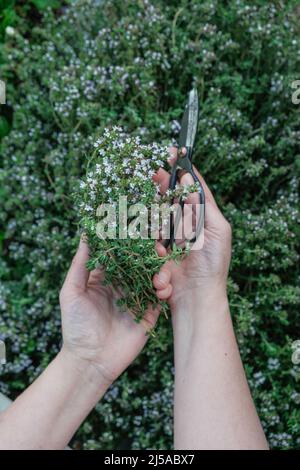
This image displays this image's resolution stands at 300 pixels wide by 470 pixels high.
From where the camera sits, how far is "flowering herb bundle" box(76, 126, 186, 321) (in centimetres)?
152

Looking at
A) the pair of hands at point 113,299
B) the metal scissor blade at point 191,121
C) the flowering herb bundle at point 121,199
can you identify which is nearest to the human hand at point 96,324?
the pair of hands at point 113,299

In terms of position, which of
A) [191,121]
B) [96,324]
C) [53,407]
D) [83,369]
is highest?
[191,121]

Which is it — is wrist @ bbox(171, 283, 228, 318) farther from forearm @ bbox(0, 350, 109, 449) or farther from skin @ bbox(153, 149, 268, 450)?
forearm @ bbox(0, 350, 109, 449)

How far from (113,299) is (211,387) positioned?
0.47 meters

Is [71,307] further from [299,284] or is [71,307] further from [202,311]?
[299,284]

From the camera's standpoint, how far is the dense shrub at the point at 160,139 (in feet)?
7.42

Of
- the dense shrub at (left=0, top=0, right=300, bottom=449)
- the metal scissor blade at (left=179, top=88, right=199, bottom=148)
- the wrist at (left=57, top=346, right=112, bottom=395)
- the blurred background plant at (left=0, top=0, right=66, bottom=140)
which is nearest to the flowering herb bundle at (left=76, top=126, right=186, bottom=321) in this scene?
the metal scissor blade at (left=179, top=88, right=199, bottom=148)

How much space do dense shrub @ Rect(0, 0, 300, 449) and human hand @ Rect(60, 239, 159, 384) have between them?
31 centimetres

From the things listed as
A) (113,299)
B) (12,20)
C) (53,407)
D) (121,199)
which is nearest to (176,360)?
(113,299)

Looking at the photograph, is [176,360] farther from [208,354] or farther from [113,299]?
[113,299]

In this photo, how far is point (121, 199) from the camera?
1.53 metres

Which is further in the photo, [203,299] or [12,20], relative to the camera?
[12,20]

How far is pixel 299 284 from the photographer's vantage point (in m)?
2.33

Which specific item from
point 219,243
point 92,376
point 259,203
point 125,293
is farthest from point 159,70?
point 92,376
